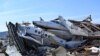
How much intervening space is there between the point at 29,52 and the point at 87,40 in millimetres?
4769

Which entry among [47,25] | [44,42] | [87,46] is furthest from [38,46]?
[87,46]

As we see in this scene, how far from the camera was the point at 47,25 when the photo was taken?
2309cm

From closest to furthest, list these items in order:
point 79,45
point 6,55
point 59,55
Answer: point 59,55, point 6,55, point 79,45

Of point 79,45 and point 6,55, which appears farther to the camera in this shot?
point 79,45

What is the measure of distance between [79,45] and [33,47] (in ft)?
12.4

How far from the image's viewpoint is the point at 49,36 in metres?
22.3

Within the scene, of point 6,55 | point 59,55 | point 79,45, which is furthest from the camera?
point 79,45

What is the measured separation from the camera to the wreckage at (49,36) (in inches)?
870

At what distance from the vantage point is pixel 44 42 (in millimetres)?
22422

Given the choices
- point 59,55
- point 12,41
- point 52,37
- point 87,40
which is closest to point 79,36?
point 87,40

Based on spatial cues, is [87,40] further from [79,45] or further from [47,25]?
[47,25]

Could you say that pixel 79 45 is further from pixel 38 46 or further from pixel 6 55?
pixel 6 55

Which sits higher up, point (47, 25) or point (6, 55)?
point (47, 25)

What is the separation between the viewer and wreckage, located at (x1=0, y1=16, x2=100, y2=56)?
22094 millimetres
